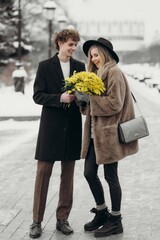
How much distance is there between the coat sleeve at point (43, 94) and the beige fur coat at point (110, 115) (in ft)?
0.93

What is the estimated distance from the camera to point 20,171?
9195mm

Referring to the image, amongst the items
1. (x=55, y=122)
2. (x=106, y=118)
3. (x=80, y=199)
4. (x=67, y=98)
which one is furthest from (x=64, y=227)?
(x=80, y=199)

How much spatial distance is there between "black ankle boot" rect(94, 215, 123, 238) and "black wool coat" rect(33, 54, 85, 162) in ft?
2.11

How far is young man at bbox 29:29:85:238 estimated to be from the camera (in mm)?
5457

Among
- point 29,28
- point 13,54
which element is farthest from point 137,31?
point 13,54

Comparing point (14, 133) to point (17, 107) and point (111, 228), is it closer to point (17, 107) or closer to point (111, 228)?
point (17, 107)

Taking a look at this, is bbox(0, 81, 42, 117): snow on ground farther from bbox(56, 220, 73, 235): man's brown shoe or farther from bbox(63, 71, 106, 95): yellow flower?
bbox(63, 71, 106, 95): yellow flower

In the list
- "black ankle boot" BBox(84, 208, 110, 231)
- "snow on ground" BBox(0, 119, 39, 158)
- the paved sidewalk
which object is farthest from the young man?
"snow on ground" BBox(0, 119, 39, 158)

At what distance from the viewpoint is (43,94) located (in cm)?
543

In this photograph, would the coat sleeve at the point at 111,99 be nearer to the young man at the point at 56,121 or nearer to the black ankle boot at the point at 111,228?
the young man at the point at 56,121

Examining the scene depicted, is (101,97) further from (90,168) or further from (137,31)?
(137,31)

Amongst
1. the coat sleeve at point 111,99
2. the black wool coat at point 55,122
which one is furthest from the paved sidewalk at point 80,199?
the coat sleeve at point 111,99

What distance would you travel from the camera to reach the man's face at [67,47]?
5426 mm

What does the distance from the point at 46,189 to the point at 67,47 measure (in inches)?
49.5
